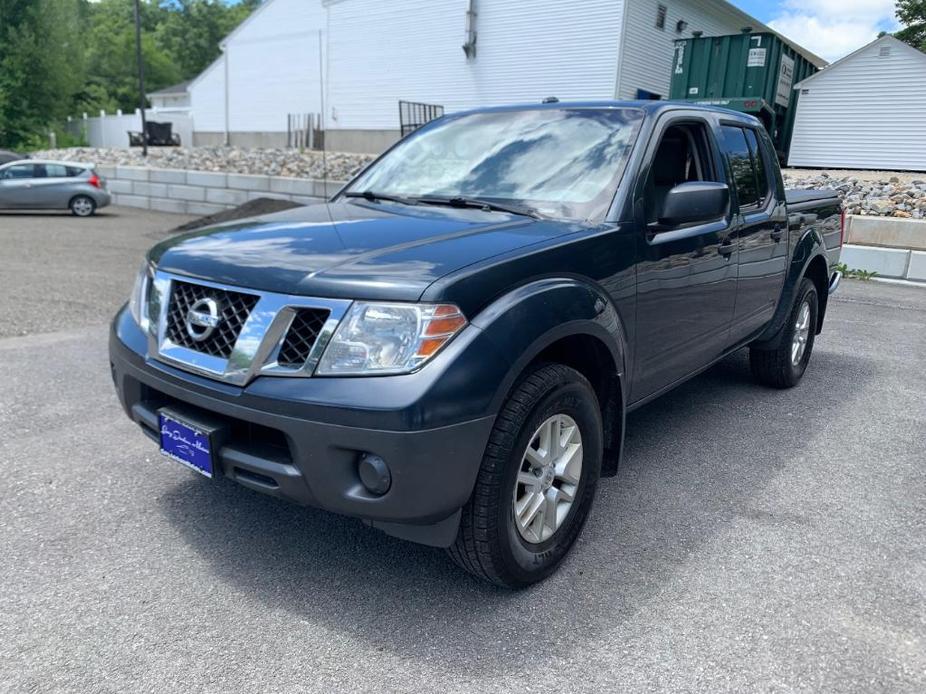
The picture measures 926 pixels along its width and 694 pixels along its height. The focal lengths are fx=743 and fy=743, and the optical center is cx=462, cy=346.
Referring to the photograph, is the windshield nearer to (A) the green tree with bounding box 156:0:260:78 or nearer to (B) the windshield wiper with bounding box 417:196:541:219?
(B) the windshield wiper with bounding box 417:196:541:219

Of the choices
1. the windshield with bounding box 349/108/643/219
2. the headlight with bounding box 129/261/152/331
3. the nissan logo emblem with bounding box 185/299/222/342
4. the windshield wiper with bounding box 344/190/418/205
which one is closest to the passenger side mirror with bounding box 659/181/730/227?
the windshield with bounding box 349/108/643/219

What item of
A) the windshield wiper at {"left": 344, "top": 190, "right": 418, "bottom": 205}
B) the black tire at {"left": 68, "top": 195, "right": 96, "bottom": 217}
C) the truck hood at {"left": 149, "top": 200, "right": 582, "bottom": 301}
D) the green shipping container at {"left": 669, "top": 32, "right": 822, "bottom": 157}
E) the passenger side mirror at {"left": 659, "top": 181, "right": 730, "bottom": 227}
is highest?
the green shipping container at {"left": 669, "top": 32, "right": 822, "bottom": 157}

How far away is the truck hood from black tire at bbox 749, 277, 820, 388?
111 inches

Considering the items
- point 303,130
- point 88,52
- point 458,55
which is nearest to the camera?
point 458,55

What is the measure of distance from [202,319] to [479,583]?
4.72 feet

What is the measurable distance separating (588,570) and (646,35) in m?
23.0

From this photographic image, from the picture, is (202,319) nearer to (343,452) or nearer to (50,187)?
(343,452)

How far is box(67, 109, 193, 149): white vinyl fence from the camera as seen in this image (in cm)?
4012

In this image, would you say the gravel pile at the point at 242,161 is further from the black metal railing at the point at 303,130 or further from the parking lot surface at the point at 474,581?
the parking lot surface at the point at 474,581

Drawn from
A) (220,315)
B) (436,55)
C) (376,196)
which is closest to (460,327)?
(220,315)

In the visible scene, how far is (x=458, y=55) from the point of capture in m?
→ 25.4

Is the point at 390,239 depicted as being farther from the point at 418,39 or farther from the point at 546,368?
the point at 418,39

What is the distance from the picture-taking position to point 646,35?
22.8 meters

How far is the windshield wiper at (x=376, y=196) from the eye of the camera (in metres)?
3.63
